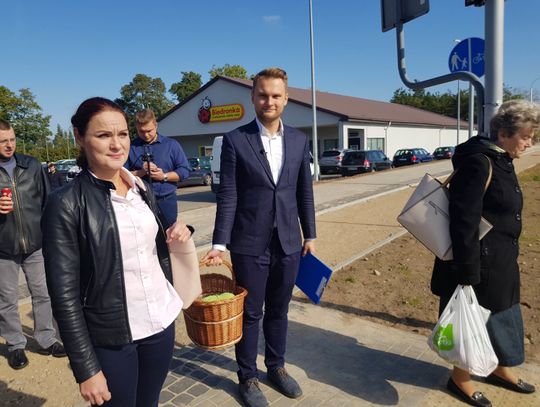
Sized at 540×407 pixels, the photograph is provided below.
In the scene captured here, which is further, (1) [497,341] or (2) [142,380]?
(1) [497,341]

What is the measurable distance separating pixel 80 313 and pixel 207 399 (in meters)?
1.53

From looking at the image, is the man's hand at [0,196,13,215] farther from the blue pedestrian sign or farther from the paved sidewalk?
the blue pedestrian sign

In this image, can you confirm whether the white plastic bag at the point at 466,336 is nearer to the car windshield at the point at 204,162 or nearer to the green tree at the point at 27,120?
the car windshield at the point at 204,162

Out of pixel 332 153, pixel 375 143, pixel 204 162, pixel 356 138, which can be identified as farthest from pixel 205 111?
pixel 332 153

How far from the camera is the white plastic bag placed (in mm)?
2492

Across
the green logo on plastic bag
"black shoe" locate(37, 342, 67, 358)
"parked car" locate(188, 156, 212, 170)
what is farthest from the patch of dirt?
"parked car" locate(188, 156, 212, 170)

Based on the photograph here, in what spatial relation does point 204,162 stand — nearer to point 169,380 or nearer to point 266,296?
point 169,380

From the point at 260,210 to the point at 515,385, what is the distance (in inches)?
84.0

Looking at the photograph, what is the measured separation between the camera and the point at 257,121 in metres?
2.73

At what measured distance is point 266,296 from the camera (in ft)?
9.59

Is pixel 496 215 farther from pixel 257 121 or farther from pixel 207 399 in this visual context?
pixel 207 399

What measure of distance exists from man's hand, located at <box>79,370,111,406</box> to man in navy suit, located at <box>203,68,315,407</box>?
3.58 ft

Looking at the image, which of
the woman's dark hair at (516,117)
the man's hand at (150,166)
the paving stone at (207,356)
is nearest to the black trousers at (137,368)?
the paving stone at (207,356)

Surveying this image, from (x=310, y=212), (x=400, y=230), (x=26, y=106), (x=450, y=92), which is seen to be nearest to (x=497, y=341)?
(x=310, y=212)
